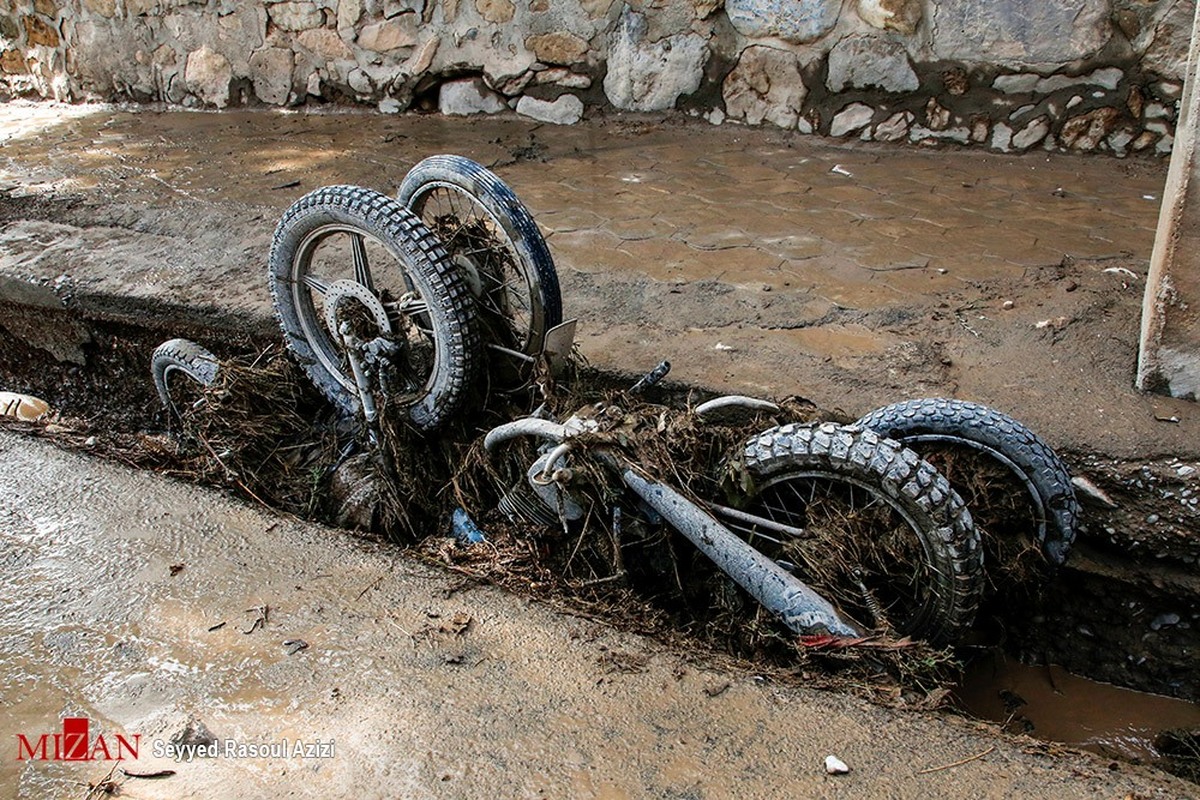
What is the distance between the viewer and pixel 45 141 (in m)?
6.60

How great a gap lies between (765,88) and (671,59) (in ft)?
2.10

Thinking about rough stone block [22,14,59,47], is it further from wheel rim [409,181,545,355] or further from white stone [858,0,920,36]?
white stone [858,0,920,36]

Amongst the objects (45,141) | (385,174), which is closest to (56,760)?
(385,174)

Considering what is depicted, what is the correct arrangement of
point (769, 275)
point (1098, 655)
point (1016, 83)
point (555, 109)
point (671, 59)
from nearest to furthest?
point (1098, 655) → point (769, 275) → point (1016, 83) → point (671, 59) → point (555, 109)

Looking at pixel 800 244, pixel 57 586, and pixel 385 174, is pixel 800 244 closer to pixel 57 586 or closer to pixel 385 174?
pixel 385 174

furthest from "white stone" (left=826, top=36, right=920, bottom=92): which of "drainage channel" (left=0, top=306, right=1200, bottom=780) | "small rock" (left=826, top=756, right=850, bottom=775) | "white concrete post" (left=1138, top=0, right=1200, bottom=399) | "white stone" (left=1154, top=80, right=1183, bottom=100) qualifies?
"small rock" (left=826, top=756, right=850, bottom=775)

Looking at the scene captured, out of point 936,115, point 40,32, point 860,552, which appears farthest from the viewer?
point 40,32

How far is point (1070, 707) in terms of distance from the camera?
2.70 m

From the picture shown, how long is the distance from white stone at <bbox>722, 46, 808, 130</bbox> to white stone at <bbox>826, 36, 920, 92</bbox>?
0.25 metres

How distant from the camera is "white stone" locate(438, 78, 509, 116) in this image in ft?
20.9

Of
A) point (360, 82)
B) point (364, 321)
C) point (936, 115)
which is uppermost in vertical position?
point (360, 82)

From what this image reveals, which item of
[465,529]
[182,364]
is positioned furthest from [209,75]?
[465,529]

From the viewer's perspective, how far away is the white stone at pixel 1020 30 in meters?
4.71

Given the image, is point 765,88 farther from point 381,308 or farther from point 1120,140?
point 381,308
